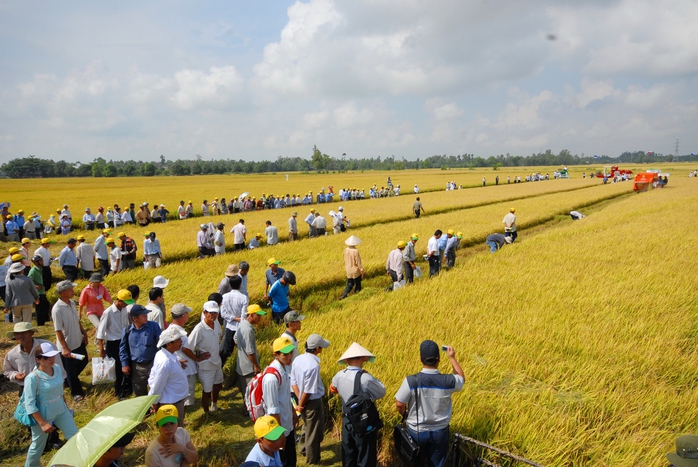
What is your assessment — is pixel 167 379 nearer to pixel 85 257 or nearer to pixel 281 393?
pixel 281 393

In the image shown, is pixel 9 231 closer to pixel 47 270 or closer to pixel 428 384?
pixel 47 270

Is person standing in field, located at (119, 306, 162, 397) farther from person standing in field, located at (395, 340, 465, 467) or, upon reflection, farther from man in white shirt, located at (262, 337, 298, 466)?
person standing in field, located at (395, 340, 465, 467)

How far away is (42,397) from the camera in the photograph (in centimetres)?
409

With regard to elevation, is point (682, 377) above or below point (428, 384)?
below

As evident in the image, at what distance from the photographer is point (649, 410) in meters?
4.45

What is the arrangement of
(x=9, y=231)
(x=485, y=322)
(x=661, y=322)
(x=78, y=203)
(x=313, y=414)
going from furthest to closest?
(x=78, y=203)
(x=9, y=231)
(x=485, y=322)
(x=661, y=322)
(x=313, y=414)

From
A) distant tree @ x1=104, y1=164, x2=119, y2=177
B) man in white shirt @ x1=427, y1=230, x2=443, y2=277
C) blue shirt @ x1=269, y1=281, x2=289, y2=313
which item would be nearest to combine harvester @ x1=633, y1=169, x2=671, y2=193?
man in white shirt @ x1=427, y1=230, x2=443, y2=277

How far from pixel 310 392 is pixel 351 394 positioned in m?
0.62

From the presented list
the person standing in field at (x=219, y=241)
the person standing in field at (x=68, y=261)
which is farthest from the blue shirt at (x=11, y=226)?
the person standing in field at (x=219, y=241)

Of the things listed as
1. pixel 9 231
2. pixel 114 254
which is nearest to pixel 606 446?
pixel 114 254

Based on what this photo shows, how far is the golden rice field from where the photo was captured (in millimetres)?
4273

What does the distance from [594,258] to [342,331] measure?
9.52 metres

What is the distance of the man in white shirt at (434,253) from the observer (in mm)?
11328

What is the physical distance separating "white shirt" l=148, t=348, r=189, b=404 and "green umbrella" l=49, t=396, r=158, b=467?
1.45 metres
